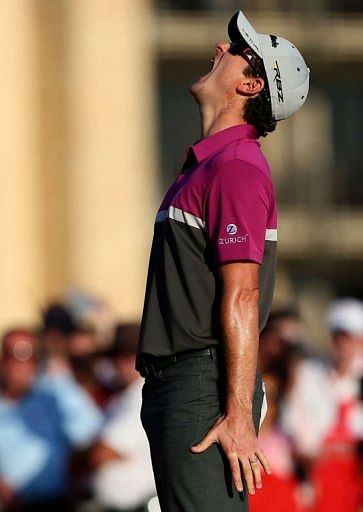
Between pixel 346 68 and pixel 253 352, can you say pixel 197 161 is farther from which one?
pixel 346 68

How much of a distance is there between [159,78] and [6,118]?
22.3 feet

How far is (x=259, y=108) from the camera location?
5.40m

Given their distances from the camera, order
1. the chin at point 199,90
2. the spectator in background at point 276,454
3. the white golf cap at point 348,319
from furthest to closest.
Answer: the white golf cap at point 348,319 < the spectator in background at point 276,454 < the chin at point 199,90

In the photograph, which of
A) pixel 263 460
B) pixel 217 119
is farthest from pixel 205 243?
pixel 263 460

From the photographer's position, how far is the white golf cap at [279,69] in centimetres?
535

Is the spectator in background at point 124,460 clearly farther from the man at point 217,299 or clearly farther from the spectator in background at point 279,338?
the man at point 217,299

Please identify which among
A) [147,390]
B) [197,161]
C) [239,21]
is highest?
[239,21]

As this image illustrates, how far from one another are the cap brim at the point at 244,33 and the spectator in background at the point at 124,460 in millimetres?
3934

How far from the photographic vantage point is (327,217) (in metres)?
28.1

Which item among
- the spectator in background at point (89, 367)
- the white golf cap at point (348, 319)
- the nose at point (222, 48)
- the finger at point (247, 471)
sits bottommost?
the spectator in background at point (89, 367)

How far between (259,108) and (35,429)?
4589mm

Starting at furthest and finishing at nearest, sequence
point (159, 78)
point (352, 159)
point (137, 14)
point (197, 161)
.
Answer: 1. point (352, 159)
2. point (159, 78)
3. point (137, 14)
4. point (197, 161)

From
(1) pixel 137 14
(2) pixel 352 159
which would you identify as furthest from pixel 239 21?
(2) pixel 352 159

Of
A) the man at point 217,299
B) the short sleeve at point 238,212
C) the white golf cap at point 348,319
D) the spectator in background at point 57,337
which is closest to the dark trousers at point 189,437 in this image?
the man at point 217,299
